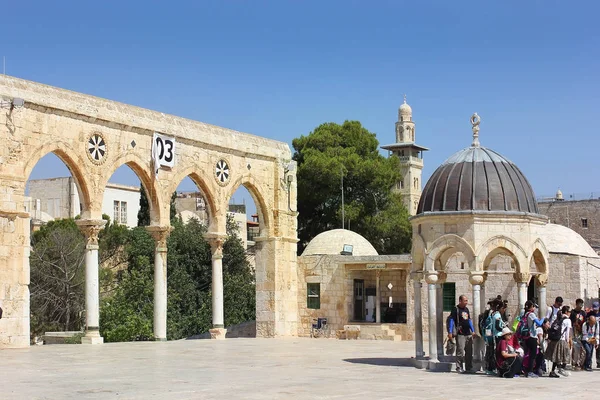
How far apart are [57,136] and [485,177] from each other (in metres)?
10.2

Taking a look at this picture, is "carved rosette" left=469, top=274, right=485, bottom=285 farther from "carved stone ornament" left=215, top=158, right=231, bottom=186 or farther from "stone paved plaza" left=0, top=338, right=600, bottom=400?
"carved stone ornament" left=215, top=158, right=231, bottom=186

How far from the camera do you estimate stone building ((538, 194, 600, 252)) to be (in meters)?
54.9

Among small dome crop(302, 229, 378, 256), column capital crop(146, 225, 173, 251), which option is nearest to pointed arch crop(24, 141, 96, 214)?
column capital crop(146, 225, 173, 251)

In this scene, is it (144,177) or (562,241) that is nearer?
(144,177)

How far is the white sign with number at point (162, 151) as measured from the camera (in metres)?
23.6

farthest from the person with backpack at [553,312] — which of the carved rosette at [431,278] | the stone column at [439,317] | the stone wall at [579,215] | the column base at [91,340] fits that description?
the stone wall at [579,215]

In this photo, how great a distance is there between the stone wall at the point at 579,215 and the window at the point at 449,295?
30179 millimetres

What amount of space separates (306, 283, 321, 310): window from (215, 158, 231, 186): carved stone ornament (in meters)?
4.37

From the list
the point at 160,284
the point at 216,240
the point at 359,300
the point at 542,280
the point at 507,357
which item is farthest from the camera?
the point at 359,300

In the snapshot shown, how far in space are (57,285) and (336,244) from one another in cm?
1331

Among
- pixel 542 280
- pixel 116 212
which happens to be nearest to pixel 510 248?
pixel 542 280

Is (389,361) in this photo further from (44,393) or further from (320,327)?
(320,327)

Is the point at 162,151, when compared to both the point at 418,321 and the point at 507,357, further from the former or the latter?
the point at 507,357

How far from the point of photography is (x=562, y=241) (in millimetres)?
27797
